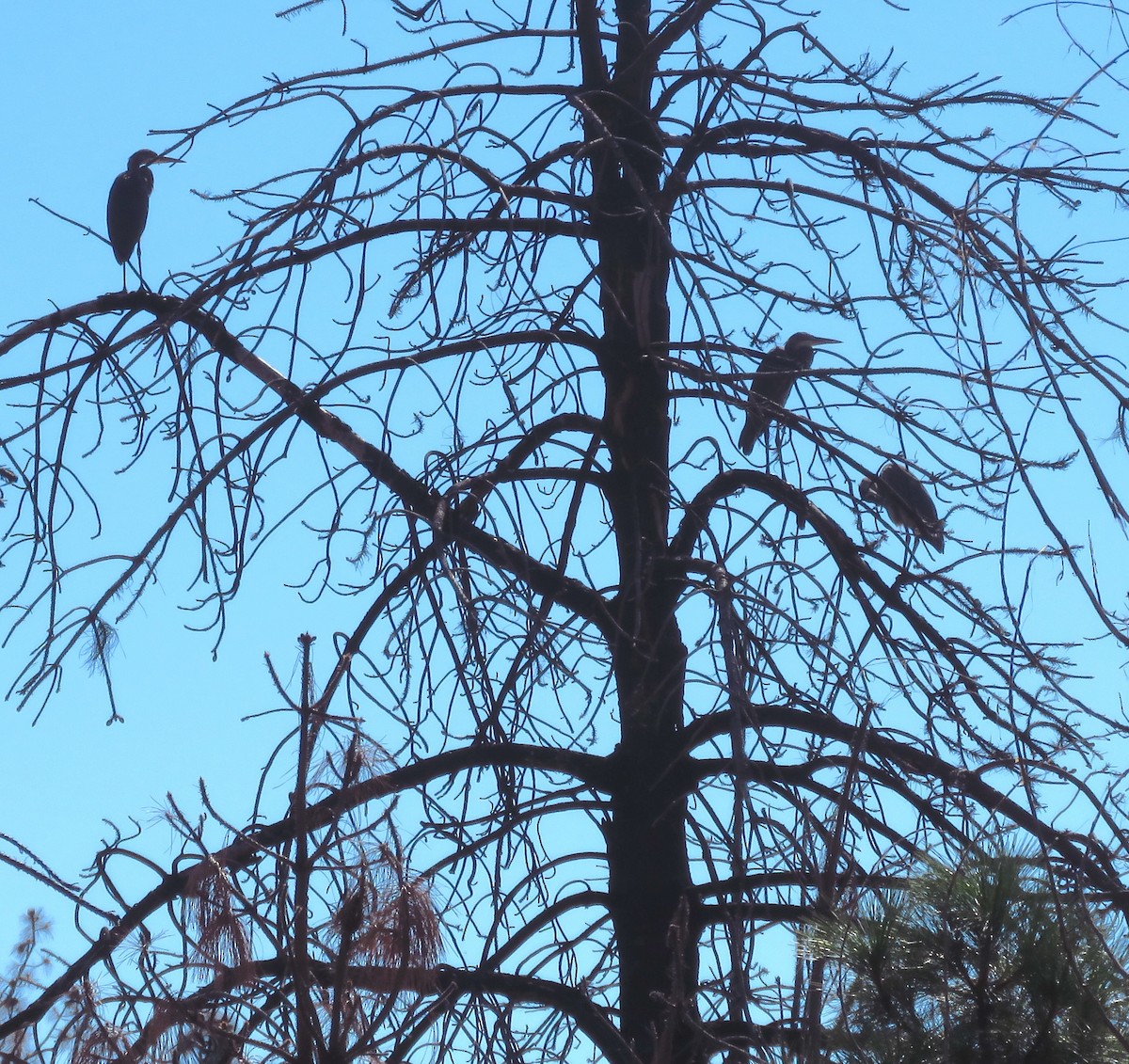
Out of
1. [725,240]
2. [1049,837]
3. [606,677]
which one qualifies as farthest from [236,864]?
[725,240]

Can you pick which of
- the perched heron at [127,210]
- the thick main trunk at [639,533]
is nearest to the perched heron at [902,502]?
the thick main trunk at [639,533]

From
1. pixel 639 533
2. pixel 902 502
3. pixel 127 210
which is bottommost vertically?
pixel 639 533

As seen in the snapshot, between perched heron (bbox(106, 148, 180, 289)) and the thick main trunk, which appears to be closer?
the thick main trunk

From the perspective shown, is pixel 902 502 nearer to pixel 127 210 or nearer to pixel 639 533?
pixel 639 533

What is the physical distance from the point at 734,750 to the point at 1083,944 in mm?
842

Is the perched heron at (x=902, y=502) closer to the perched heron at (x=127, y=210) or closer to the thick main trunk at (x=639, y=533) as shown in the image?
the thick main trunk at (x=639, y=533)

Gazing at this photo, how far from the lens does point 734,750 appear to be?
10.8 feet

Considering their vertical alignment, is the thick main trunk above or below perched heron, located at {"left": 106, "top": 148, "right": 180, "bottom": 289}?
below

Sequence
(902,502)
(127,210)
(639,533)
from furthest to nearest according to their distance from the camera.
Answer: (127,210) → (902,502) → (639,533)

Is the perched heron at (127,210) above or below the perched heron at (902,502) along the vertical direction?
above

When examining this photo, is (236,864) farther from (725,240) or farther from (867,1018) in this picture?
(725,240)

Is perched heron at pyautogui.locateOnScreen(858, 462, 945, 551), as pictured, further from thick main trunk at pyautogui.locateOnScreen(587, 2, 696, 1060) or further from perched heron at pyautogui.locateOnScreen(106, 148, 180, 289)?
perched heron at pyautogui.locateOnScreen(106, 148, 180, 289)

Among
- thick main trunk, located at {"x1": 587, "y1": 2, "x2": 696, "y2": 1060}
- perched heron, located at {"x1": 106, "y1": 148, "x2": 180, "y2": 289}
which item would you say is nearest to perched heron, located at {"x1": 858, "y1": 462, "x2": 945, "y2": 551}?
thick main trunk, located at {"x1": 587, "y1": 2, "x2": 696, "y2": 1060}

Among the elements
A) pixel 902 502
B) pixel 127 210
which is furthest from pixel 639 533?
pixel 127 210
